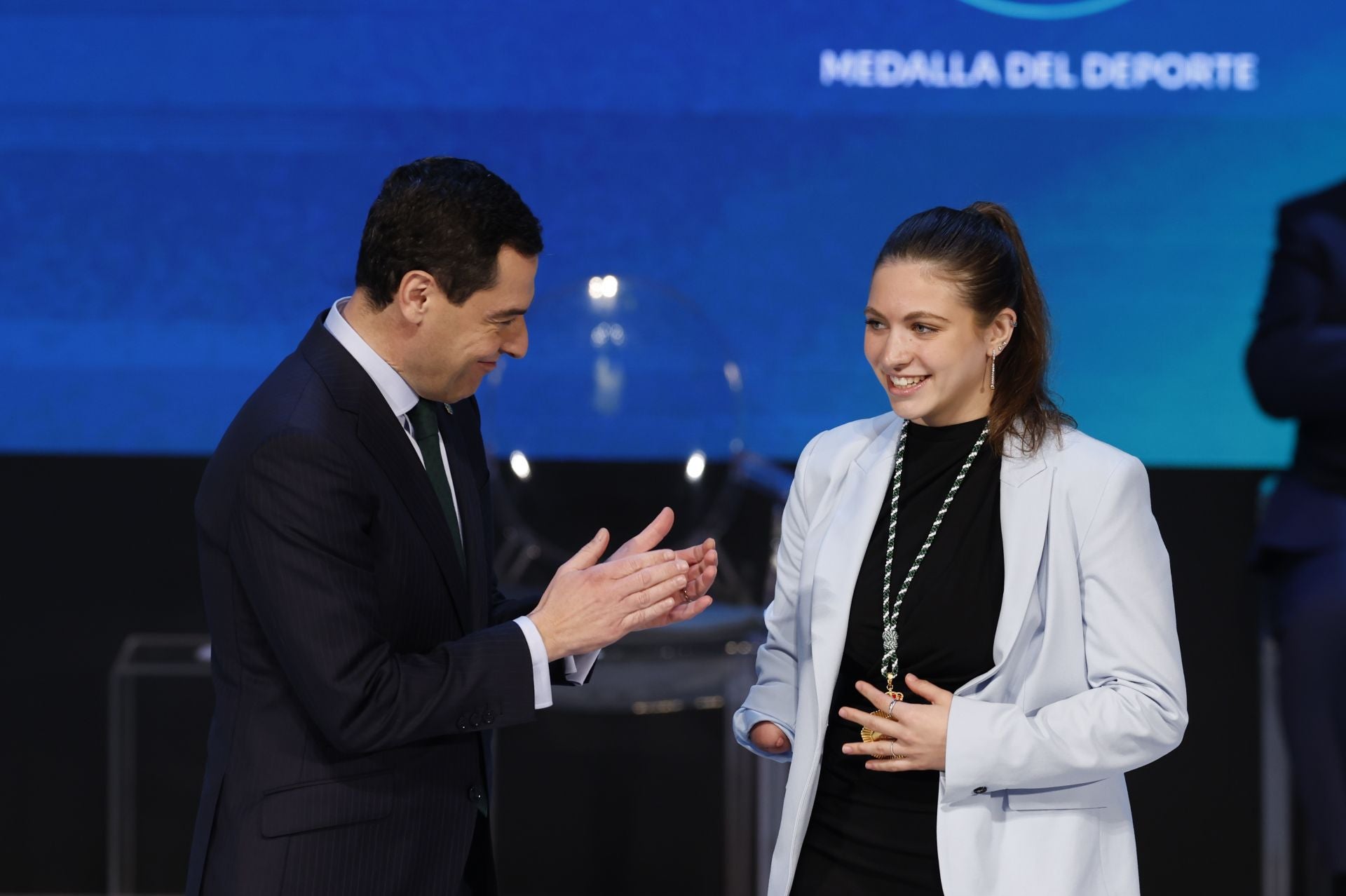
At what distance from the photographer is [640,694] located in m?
2.76

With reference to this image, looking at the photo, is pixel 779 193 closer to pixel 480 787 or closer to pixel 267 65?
pixel 267 65

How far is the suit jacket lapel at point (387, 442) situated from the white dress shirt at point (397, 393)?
0.05 ft

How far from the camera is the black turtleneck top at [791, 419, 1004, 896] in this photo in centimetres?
169

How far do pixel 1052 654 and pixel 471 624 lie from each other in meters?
0.73

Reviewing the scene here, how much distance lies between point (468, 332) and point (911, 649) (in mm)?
694

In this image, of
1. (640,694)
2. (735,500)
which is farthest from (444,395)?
(735,500)

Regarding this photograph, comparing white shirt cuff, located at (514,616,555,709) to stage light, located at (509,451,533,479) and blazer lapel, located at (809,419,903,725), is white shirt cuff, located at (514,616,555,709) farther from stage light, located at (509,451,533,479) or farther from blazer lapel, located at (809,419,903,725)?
stage light, located at (509,451,533,479)

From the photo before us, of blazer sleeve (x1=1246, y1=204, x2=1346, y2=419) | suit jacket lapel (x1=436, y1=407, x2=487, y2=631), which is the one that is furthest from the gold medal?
blazer sleeve (x1=1246, y1=204, x2=1346, y2=419)

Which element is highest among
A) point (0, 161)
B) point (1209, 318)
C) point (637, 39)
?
point (637, 39)

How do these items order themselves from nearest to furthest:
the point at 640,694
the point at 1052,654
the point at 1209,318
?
the point at 1052,654, the point at 640,694, the point at 1209,318

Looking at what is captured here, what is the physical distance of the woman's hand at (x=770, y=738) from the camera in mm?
1834

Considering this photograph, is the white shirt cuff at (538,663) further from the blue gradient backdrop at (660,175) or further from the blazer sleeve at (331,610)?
the blue gradient backdrop at (660,175)

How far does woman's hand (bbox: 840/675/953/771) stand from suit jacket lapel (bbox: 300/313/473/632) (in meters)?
0.53

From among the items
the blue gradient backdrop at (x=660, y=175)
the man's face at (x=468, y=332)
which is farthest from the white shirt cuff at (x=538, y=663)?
the blue gradient backdrop at (x=660, y=175)
